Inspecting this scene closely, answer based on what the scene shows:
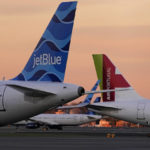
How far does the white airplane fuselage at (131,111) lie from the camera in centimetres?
6975

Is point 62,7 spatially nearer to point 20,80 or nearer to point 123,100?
point 20,80

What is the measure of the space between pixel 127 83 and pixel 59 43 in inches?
1437

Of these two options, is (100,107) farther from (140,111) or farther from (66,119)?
(66,119)

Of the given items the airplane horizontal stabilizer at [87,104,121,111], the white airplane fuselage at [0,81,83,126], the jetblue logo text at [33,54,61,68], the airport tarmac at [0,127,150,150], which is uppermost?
the jetblue logo text at [33,54,61,68]

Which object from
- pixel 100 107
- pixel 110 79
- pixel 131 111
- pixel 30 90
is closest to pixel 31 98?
pixel 30 90

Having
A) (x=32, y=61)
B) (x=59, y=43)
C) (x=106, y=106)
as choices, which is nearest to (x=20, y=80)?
(x=32, y=61)

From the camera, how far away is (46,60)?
40531mm

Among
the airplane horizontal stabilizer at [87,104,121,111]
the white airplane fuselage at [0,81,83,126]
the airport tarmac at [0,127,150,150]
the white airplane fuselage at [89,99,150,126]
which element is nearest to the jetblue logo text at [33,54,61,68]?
the white airplane fuselage at [0,81,83,126]

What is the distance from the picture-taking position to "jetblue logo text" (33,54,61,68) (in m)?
40.0

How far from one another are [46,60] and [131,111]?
32.0 metres

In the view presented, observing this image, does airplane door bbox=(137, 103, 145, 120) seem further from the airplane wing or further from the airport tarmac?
the airplane wing

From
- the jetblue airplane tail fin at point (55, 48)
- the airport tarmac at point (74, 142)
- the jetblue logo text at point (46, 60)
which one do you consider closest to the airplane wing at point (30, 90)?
the jetblue airplane tail fin at point (55, 48)

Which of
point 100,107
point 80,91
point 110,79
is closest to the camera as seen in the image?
point 80,91

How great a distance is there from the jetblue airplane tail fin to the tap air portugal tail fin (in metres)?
34.2
